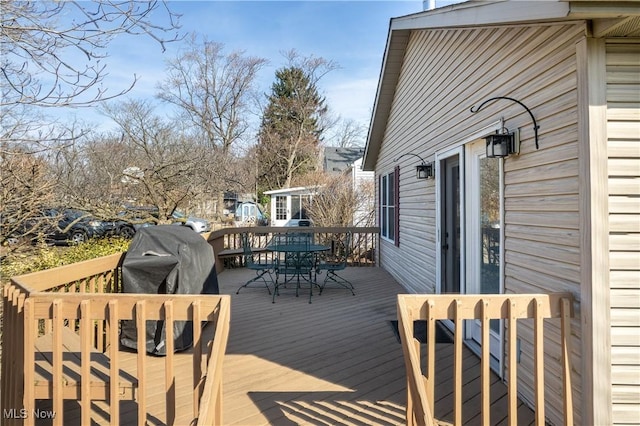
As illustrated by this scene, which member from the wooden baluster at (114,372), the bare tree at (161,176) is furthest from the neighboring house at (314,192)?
the wooden baluster at (114,372)

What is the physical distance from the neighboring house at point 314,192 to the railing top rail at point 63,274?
25.0ft

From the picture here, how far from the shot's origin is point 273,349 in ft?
12.3

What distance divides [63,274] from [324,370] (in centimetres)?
224

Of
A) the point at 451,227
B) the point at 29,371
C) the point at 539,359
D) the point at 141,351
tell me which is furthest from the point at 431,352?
the point at 451,227

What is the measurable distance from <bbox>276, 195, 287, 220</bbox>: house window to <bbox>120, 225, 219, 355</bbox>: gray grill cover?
632 inches

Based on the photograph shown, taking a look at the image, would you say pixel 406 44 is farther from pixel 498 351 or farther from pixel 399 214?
pixel 498 351

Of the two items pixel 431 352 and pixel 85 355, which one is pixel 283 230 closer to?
pixel 85 355

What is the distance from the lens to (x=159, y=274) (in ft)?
12.4

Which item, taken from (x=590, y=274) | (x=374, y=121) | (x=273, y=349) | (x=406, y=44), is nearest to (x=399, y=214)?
(x=374, y=121)

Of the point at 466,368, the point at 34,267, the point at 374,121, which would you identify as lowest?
the point at 466,368

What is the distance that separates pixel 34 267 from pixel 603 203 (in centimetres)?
516

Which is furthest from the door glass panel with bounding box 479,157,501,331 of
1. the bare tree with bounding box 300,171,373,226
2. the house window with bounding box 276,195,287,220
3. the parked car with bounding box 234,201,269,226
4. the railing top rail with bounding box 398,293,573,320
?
the parked car with bounding box 234,201,269,226

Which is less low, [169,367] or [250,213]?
[250,213]

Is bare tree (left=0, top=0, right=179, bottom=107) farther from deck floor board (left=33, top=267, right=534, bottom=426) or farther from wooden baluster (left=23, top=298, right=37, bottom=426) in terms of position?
deck floor board (left=33, top=267, right=534, bottom=426)
